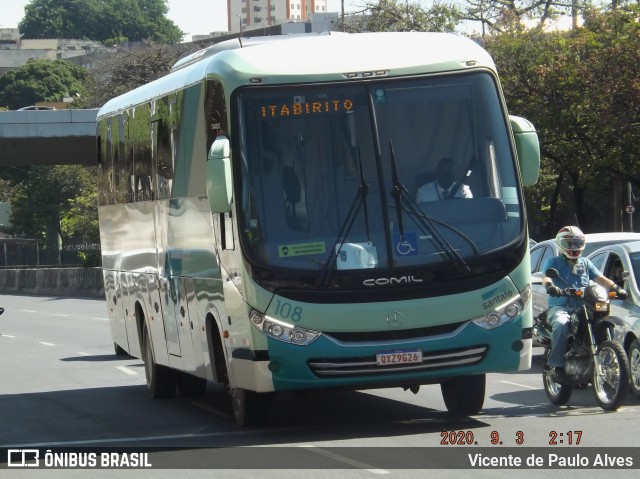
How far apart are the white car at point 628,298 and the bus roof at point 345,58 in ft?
10.6

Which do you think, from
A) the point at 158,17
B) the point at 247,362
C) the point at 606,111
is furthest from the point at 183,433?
the point at 158,17

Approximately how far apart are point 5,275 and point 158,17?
128 m

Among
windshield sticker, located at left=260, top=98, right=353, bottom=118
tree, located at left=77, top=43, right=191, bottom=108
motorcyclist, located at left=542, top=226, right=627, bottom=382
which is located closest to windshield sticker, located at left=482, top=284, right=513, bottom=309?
motorcyclist, located at left=542, top=226, right=627, bottom=382

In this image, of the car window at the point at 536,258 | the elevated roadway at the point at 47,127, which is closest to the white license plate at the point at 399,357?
the car window at the point at 536,258

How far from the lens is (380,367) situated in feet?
37.0

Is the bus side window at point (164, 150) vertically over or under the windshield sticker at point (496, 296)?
over

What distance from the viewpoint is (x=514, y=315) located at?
1161cm

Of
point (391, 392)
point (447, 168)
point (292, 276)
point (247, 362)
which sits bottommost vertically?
point (391, 392)

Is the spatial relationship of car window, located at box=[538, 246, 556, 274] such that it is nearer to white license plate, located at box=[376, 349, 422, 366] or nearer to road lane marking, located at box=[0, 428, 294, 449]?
road lane marking, located at box=[0, 428, 294, 449]

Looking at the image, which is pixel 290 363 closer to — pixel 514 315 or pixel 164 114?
pixel 514 315

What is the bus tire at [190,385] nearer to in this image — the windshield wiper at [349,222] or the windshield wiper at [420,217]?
the windshield wiper at [349,222]

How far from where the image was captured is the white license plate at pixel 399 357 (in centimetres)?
1126

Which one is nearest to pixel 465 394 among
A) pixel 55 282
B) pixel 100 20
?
pixel 55 282

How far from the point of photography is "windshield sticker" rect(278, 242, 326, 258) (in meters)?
11.3
